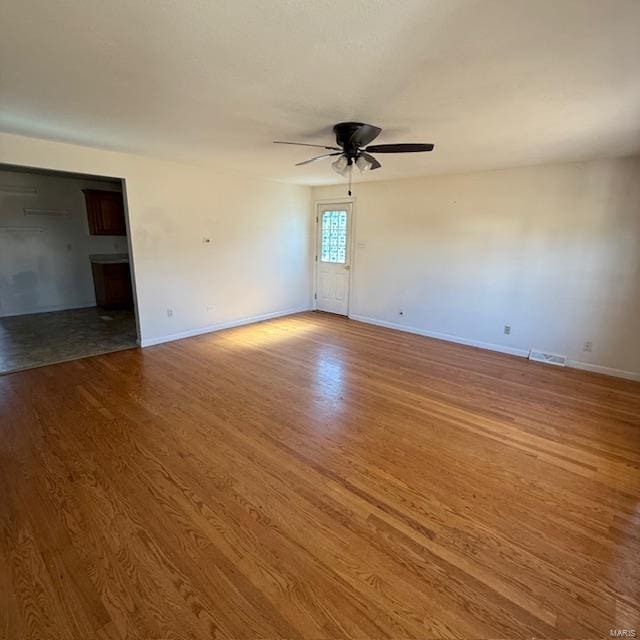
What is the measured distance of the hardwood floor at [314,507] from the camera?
1.44 meters

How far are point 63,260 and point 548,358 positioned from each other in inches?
322

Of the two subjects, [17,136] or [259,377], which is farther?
[259,377]

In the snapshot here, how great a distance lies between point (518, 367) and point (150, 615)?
4235 mm

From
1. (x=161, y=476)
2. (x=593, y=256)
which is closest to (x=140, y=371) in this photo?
(x=161, y=476)

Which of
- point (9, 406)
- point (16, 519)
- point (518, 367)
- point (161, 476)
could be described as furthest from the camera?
point (518, 367)

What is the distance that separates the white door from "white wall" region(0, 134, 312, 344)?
321 millimetres

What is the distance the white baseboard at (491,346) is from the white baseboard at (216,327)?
126 centimetres

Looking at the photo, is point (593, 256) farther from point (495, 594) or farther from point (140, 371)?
point (140, 371)

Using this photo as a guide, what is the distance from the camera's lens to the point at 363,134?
269cm

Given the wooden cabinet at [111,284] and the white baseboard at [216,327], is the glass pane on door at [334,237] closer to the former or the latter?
the white baseboard at [216,327]

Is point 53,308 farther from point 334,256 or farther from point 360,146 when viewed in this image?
point 360,146

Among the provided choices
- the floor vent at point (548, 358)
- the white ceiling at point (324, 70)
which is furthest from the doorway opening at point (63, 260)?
the floor vent at point (548, 358)

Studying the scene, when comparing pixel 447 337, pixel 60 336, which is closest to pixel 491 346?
pixel 447 337

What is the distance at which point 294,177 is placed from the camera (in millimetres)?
5324
